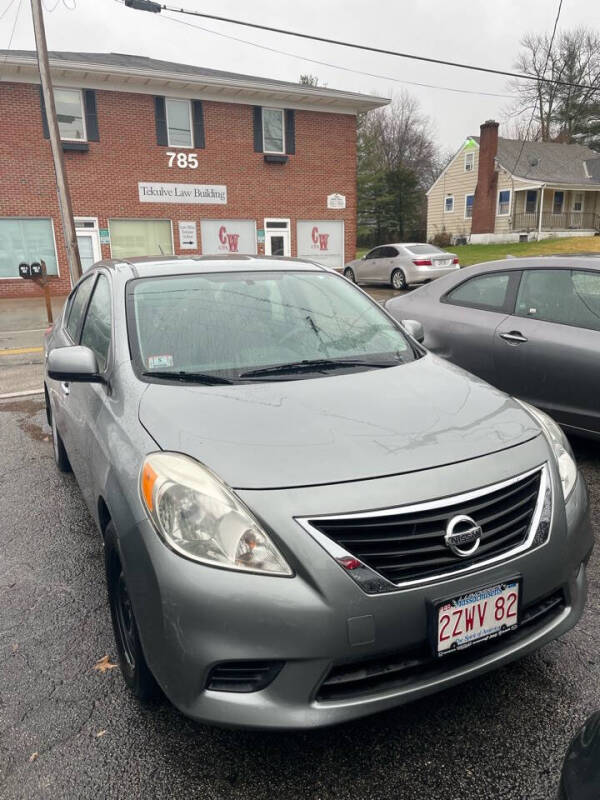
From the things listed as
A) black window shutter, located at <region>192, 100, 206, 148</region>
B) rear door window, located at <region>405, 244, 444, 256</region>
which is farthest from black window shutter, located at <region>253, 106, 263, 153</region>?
rear door window, located at <region>405, 244, 444, 256</region>

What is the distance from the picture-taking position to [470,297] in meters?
4.88

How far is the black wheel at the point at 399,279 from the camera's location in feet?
57.4

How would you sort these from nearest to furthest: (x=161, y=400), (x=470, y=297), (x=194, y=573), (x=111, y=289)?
(x=194, y=573)
(x=161, y=400)
(x=111, y=289)
(x=470, y=297)

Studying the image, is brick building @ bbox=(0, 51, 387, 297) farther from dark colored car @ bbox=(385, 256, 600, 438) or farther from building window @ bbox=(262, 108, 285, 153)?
dark colored car @ bbox=(385, 256, 600, 438)

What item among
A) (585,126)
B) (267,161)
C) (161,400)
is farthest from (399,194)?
(161,400)

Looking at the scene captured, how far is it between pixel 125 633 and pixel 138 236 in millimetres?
18364

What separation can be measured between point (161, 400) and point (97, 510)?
Result: 0.56 m

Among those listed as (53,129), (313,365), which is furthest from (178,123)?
(313,365)

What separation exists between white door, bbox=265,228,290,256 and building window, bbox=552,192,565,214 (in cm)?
2202

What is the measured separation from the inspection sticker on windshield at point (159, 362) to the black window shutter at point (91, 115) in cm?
1779

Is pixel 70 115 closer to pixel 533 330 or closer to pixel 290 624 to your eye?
pixel 533 330

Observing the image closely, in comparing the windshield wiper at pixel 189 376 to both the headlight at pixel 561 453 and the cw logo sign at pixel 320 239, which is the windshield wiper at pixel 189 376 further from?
the cw logo sign at pixel 320 239

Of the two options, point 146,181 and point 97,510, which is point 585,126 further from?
point 97,510

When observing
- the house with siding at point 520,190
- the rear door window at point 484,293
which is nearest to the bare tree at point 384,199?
the house with siding at point 520,190
